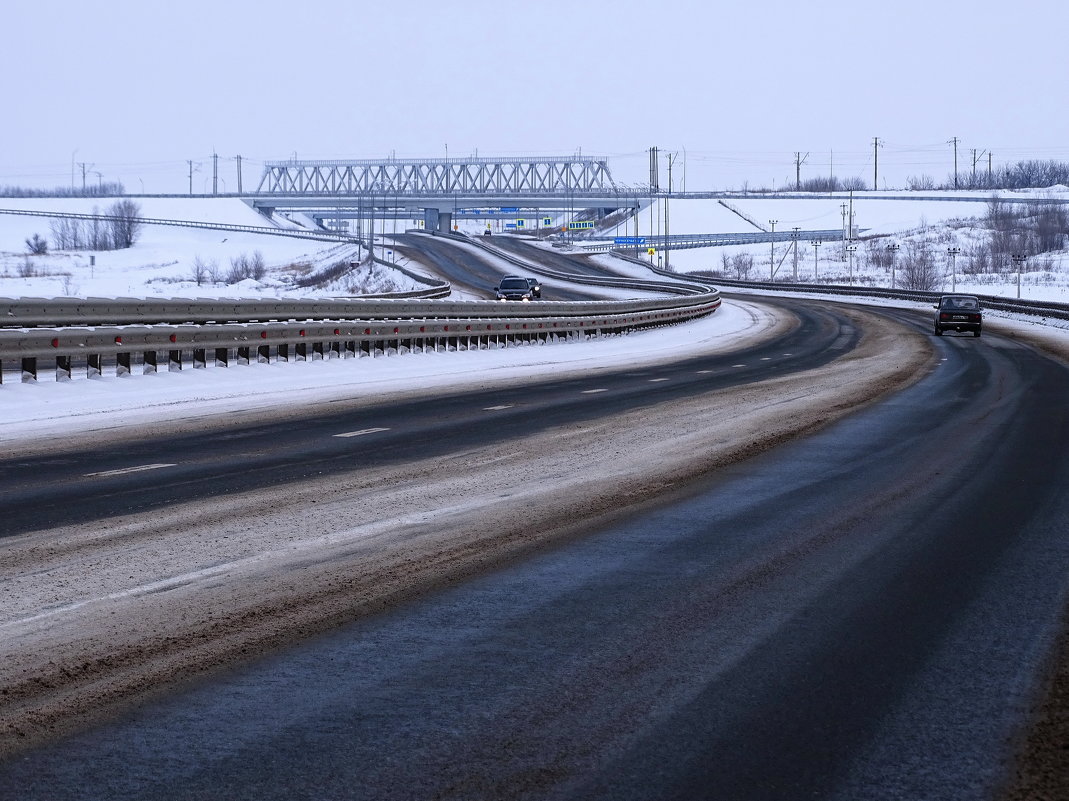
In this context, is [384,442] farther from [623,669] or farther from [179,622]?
[623,669]

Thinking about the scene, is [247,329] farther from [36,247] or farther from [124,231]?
[124,231]

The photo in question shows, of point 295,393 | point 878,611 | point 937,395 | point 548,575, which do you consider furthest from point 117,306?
point 878,611

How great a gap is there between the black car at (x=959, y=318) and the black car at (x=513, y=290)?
66.5 ft

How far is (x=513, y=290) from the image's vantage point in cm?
6056

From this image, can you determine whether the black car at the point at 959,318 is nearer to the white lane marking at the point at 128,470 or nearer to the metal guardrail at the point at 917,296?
the metal guardrail at the point at 917,296

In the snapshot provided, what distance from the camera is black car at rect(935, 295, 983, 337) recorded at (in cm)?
4681

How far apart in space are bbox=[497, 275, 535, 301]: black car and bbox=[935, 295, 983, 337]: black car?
20.3 m

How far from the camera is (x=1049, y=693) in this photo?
5781 millimetres

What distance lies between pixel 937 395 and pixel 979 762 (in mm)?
17696

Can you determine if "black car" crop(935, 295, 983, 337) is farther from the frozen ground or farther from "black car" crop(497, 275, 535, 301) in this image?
the frozen ground

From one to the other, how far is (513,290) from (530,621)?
178ft

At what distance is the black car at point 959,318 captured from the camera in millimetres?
46812

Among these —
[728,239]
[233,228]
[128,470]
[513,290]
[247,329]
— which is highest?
[233,228]

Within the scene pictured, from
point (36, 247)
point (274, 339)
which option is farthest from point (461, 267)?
point (274, 339)
